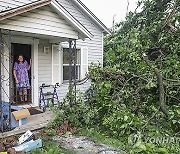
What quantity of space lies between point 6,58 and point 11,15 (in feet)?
7.97

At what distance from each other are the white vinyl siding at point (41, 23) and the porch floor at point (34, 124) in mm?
2428

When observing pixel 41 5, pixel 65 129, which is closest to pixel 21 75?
pixel 41 5

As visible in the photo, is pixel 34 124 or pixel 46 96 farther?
pixel 46 96

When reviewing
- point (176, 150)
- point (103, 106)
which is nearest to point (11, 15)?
point (103, 106)

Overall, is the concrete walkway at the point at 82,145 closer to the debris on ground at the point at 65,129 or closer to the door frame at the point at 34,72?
the debris on ground at the point at 65,129

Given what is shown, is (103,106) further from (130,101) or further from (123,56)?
(123,56)

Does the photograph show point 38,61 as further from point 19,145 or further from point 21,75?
point 19,145

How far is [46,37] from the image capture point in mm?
7848

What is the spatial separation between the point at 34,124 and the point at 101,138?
184 cm

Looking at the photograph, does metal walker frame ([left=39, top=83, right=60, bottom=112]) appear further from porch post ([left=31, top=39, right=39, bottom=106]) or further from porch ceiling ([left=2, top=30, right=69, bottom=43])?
porch ceiling ([left=2, top=30, right=69, bottom=43])

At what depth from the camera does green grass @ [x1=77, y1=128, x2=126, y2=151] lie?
4.64 meters

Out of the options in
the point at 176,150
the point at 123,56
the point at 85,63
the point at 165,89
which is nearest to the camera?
the point at 176,150

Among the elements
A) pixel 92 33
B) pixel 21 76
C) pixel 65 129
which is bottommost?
pixel 65 129

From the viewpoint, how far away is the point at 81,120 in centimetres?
600
